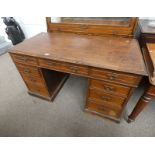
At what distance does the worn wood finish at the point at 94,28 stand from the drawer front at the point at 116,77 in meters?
0.54

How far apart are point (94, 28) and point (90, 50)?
1.19 ft

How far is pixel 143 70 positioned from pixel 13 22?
244 centimetres

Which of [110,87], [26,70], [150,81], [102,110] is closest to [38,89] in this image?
[26,70]

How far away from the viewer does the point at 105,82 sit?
38.1 inches

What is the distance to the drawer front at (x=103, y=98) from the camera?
105 centimetres

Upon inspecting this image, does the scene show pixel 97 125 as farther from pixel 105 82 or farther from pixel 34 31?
pixel 34 31

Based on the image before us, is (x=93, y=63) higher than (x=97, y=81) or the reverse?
higher

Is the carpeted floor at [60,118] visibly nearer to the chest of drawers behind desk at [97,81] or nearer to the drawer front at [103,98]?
the chest of drawers behind desk at [97,81]

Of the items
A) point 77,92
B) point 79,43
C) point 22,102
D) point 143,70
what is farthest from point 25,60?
point 143,70

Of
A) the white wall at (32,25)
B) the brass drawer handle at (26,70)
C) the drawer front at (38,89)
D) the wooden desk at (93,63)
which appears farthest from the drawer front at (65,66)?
the white wall at (32,25)

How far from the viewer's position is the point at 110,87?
99cm

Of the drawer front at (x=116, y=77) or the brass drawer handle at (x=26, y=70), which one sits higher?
the drawer front at (x=116, y=77)

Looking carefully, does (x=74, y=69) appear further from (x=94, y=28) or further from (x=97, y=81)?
(x=94, y=28)

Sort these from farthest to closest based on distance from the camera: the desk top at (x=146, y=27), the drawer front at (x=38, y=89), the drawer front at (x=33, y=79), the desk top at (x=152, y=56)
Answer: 1. the drawer front at (x=38, y=89)
2. the drawer front at (x=33, y=79)
3. the desk top at (x=146, y=27)
4. the desk top at (x=152, y=56)
